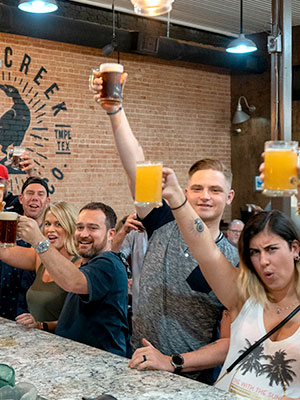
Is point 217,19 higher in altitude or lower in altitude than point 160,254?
higher

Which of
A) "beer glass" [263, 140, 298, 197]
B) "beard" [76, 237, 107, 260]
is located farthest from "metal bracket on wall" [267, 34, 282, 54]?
"beer glass" [263, 140, 298, 197]

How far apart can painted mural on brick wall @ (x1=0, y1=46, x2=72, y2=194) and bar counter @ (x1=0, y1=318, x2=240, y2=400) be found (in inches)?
228

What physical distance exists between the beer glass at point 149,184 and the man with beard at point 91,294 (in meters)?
0.88

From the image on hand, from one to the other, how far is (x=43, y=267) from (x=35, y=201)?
3.74 feet

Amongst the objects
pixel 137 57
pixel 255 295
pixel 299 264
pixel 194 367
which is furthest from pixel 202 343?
pixel 137 57

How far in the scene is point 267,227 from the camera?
215 centimetres

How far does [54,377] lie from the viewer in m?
1.99

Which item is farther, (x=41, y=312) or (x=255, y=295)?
(x=41, y=312)

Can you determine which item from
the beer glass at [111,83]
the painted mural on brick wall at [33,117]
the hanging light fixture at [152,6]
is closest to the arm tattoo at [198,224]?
the beer glass at [111,83]

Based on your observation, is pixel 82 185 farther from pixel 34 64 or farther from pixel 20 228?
pixel 20 228

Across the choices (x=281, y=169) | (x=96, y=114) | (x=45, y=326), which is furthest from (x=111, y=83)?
(x=96, y=114)

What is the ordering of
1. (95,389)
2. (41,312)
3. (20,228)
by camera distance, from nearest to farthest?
1. (95,389)
2. (20,228)
3. (41,312)

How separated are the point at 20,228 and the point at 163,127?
7585mm

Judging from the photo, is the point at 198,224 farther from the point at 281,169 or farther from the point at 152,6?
the point at 152,6
